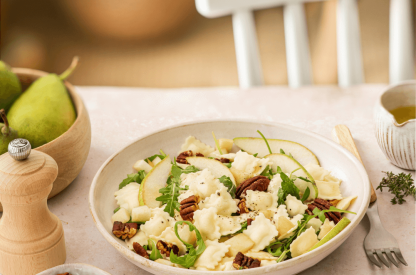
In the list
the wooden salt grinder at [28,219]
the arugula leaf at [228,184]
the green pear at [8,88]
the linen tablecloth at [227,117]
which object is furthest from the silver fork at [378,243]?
the green pear at [8,88]

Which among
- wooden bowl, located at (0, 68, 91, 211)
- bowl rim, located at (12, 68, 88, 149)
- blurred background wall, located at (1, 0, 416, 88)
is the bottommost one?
blurred background wall, located at (1, 0, 416, 88)

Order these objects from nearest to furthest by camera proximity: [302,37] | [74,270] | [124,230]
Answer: [74,270] < [124,230] < [302,37]

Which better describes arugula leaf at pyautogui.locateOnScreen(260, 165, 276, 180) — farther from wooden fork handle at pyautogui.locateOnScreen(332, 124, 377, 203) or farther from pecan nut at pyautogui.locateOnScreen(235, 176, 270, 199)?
wooden fork handle at pyautogui.locateOnScreen(332, 124, 377, 203)

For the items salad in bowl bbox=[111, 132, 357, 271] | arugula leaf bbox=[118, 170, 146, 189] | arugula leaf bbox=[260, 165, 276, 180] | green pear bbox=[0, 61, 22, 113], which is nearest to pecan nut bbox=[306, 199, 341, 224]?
salad in bowl bbox=[111, 132, 357, 271]

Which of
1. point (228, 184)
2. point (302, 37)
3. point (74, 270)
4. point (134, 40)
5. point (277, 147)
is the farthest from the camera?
point (134, 40)

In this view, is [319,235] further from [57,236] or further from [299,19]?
[299,19]

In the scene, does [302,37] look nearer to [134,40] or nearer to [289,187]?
[289,187]

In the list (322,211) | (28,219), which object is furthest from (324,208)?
(28,219)
